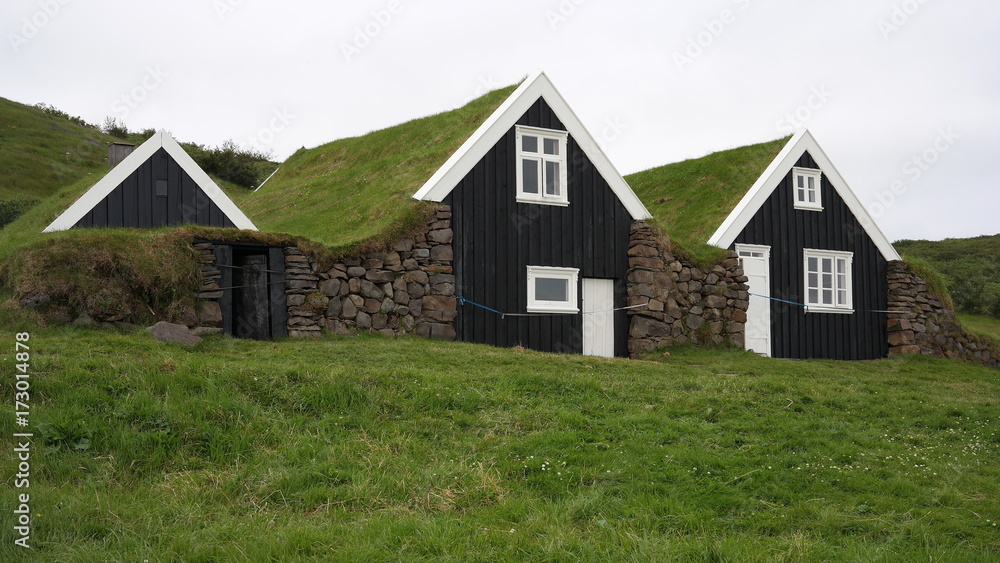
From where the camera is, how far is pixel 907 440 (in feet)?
30.1

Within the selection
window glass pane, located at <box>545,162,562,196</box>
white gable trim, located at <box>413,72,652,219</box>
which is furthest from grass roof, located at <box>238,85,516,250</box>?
window glass pane, located at <box>545,162,562,196</box>

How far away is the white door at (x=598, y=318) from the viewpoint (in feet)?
Result: 60.2

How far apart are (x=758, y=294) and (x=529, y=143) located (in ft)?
24.3

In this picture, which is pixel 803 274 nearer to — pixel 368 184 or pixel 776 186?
pixel 776 186

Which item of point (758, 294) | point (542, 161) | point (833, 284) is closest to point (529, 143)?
point (542, 161)

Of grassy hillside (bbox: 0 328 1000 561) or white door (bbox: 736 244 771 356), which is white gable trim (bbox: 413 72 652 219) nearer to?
white door (bbox: 736 244 771 356)

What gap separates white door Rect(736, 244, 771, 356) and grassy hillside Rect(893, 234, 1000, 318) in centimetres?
630

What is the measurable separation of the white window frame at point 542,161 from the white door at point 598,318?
2059 mm

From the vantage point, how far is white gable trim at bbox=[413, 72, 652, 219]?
16.9 meters

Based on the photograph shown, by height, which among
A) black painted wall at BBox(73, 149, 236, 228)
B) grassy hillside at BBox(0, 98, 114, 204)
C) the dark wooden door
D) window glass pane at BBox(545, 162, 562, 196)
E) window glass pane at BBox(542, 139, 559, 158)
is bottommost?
the dark wooden door

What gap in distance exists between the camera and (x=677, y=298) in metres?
19.0

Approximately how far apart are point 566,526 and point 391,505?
1.52 m

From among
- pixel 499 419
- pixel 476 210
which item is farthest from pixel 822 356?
pixel 499 419

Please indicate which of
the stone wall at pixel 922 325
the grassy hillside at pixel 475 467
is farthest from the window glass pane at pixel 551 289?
the stone wall at pixel 922 325
